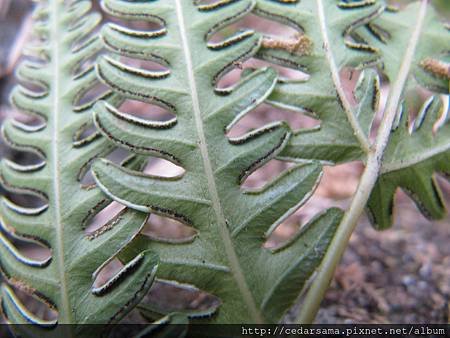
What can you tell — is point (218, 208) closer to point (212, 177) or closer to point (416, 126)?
point (212, 177)

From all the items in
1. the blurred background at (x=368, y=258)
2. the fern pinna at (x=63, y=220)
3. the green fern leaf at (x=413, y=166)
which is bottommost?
the blurred background at (x=368, y=258)

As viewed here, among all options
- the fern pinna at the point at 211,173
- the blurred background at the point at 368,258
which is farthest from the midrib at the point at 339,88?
the blurred background at the point at 368,258

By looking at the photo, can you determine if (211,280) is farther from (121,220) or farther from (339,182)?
(339,182)

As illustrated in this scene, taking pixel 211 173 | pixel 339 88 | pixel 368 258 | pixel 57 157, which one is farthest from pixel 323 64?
pixel 368 258

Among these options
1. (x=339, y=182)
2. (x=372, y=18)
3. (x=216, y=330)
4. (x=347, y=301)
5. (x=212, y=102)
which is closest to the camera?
(x=216, y=330)

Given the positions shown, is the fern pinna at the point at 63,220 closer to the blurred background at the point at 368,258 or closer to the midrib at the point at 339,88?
the blurred background at the point at 368,258

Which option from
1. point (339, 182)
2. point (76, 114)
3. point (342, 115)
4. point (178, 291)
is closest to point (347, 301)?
point (178, 291)
